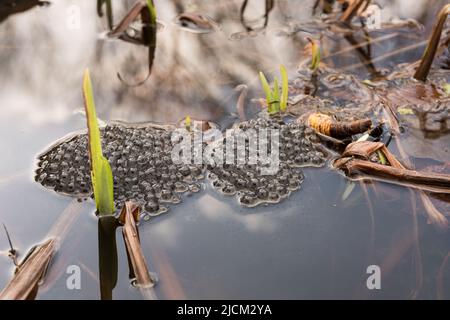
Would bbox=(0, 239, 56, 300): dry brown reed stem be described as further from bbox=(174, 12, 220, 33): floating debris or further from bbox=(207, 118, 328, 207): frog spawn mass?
bbox=(174, 12, 220, 33): floating debris

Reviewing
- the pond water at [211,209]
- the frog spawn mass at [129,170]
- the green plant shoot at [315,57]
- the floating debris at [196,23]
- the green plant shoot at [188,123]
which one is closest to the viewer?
the pond water at [211,209]

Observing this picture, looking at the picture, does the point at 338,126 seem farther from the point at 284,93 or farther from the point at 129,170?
the point at 129,170

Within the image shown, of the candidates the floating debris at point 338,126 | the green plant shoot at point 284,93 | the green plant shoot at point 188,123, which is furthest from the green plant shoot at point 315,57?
the green plant shoot at point 188,123

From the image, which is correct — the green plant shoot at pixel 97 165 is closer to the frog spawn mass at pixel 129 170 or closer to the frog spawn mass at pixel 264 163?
the frog spawn mass at pixel 129 170

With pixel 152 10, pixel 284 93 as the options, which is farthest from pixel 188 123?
pixel 152 10

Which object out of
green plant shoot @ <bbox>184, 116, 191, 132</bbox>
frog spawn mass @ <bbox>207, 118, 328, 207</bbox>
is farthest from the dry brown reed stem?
green plant shoot @ <bbox>184, 116, 191, 132</bbox>
